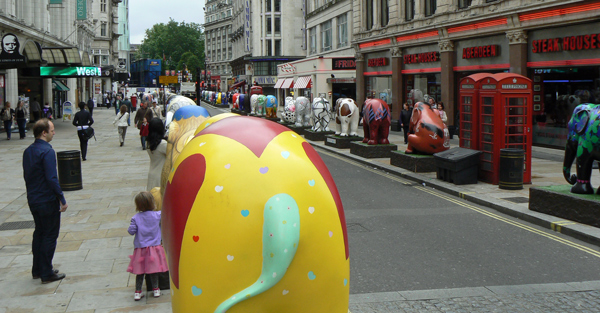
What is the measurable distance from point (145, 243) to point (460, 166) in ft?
32.1

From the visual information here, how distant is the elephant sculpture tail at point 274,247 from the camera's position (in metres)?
3.08

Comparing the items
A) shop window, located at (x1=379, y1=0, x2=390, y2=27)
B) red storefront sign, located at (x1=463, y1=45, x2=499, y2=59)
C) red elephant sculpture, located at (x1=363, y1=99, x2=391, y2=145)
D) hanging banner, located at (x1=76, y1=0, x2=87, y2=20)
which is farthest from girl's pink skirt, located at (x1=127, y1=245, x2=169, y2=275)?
hanging banner, located at (x1=76, y1=0, x2=87, y2=20)

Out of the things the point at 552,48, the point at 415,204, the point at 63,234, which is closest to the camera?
the point at 63,234

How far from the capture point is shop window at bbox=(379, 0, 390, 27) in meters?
34.5

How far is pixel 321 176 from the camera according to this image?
11.1 feet

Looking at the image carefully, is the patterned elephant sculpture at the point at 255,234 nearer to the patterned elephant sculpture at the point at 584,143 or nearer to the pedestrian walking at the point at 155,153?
the pedestrian walking at the point at 155,153

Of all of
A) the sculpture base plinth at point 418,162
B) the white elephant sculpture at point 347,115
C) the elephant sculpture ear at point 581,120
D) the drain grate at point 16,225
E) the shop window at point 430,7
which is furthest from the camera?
the shop window at point 430,7

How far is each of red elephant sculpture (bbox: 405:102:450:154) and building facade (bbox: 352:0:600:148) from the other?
2502 mm

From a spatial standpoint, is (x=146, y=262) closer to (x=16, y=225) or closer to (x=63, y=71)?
(x=16, y=225)

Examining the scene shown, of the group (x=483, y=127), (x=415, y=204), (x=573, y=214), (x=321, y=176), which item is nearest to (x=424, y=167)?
(x=483, y=127)

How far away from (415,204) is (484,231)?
2631 mm

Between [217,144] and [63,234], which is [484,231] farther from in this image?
[217,144]

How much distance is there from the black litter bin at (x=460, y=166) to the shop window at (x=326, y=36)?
3701 cm

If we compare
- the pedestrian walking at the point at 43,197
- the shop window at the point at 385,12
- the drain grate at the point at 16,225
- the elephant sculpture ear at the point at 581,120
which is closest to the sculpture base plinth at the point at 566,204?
the elephant sculpture ear at the point at 581,120
